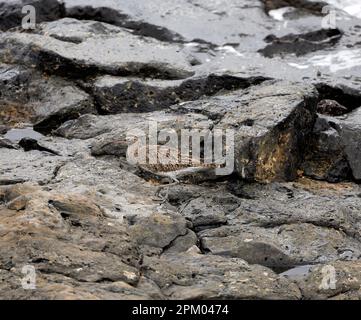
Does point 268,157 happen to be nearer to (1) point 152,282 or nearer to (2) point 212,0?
(1) point 152,282

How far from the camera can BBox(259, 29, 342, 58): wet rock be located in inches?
311

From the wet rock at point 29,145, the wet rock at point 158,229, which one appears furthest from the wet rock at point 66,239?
the wet rock at point 29,145

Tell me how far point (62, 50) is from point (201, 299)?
3.84 meters

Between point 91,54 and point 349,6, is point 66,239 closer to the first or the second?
point 91,54

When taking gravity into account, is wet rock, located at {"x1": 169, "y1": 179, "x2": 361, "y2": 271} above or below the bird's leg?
below

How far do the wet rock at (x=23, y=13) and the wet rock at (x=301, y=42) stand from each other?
8.31 ft

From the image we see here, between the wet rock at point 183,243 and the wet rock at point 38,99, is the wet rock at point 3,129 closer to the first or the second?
the wet rock at point 38,99

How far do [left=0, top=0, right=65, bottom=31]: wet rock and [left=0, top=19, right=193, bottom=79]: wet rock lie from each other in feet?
1.57

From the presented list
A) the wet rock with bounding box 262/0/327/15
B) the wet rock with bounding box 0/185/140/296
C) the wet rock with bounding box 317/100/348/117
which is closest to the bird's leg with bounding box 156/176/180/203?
the wet rock with bounding box 0/185/140/296

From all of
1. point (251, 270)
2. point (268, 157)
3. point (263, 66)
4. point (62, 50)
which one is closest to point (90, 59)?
point (62, 50)

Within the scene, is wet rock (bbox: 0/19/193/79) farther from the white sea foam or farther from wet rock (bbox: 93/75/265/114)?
the white sea foam

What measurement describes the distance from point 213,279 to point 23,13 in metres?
5.09

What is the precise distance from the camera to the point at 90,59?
6.86 m

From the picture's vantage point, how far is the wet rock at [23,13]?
7.98 m
